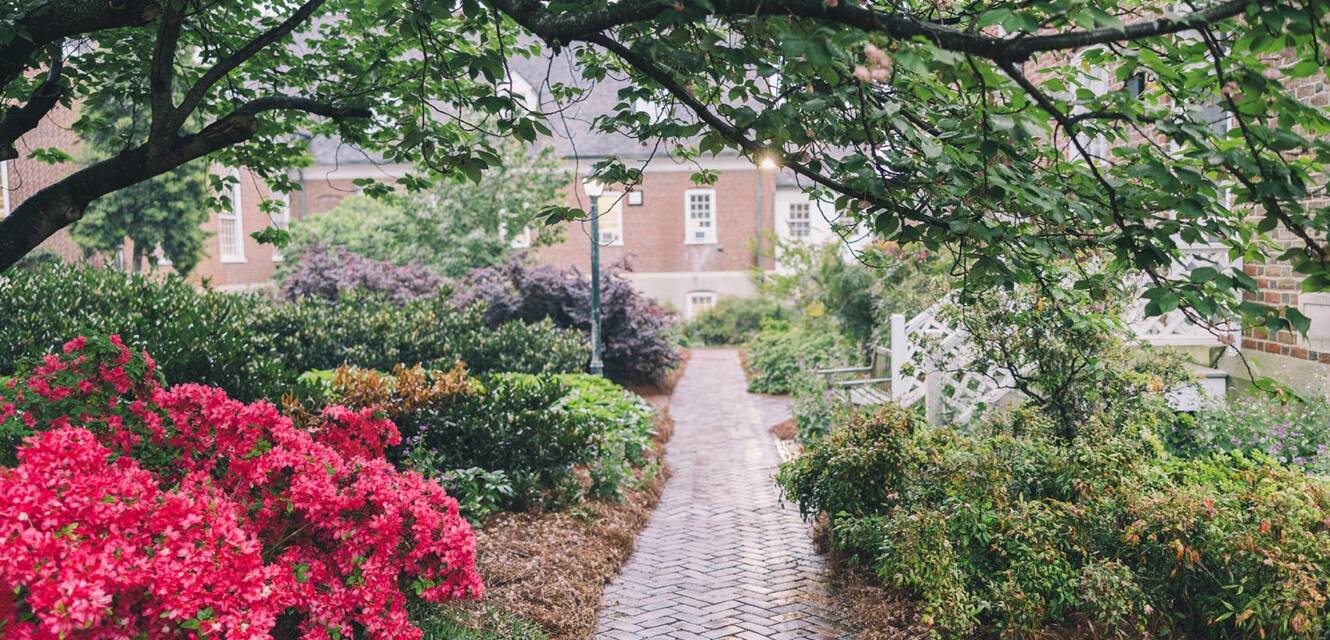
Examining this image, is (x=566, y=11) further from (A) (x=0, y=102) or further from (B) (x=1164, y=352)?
(B) (x=1164, y=352)

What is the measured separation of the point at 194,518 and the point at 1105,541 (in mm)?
4757

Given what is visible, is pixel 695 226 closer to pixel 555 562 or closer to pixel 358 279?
pixel 358 279

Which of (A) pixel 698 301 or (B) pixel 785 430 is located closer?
(B) pixel 785 430

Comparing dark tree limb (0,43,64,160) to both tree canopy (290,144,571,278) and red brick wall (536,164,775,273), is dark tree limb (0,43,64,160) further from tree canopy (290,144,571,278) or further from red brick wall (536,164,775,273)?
red brick wall (536,164,775,273)

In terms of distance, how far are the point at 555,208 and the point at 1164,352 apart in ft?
18.4

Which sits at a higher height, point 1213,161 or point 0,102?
point 0,102

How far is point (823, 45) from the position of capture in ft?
9.05

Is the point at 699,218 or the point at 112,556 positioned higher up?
the point at 699,218

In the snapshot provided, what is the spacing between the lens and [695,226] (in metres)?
31.7

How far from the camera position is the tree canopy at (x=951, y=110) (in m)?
2.97

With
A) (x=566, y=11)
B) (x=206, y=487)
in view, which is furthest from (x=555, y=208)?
(x=206, y=487)

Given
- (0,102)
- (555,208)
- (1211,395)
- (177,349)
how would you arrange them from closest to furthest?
(555,208) → (0,102) → (177,349) → (1211,395)

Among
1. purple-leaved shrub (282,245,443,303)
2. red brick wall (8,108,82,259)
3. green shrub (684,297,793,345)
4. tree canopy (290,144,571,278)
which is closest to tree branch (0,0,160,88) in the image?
purple-leaved shrub (282,245,443,303)

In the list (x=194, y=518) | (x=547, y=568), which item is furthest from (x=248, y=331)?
(x=194, y=518)
